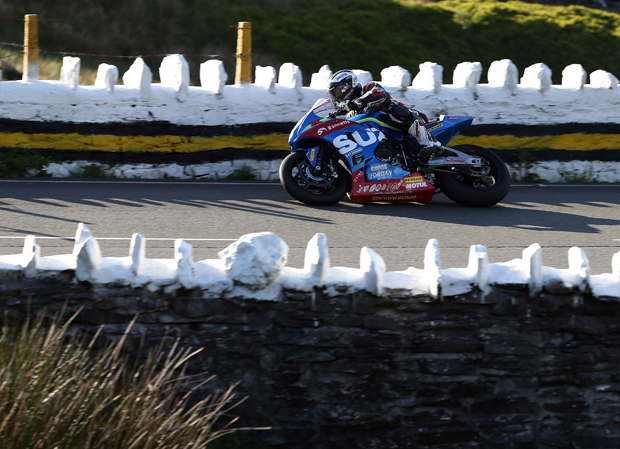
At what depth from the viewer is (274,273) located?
16.6ft

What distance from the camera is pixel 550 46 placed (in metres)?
28.8

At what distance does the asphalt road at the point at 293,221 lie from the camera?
7.18 meters

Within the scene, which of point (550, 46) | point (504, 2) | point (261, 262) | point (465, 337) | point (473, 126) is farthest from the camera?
point (504, 2)

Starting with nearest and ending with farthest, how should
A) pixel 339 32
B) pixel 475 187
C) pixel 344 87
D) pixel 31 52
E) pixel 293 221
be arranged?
pixel 293 221, pixel 344 87, pixel 475 187, pixel 31 52, pixel 339 32

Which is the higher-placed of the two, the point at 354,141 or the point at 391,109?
the point at 391,109

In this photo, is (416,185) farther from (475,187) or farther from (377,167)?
(475,187)

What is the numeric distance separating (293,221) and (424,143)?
2.05 m

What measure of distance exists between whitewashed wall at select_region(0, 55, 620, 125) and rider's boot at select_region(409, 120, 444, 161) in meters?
1.79

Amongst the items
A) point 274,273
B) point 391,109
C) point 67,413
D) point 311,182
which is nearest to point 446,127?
point 391,109

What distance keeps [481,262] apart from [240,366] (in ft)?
5.91

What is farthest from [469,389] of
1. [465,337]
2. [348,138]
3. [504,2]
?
[504,2]

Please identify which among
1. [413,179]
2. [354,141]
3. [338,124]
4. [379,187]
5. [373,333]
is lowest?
[373,333]

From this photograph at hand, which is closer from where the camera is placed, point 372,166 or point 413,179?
point 372,166

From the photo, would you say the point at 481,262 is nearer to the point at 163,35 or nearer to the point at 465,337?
the point at 465,337
